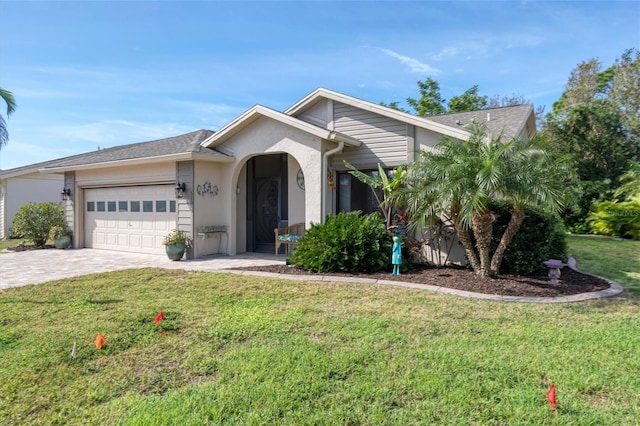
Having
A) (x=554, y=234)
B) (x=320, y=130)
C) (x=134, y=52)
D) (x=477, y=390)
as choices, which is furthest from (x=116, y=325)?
(x=134, y=52)

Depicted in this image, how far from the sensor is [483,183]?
6395 millimetres

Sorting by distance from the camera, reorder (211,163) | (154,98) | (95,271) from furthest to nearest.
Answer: (154,98), (211,163), (95,271)

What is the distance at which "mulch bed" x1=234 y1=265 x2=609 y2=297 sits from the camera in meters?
6.59

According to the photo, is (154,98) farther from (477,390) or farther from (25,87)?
(477,390)

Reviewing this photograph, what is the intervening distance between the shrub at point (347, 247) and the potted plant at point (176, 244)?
13.1 feet

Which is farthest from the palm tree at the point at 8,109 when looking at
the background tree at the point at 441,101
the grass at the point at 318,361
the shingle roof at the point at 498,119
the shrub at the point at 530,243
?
the background tree at the point at 441,101

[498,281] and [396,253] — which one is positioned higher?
[396,253]

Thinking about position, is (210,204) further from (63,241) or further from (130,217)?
(63,241)

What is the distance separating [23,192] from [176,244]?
15.8m

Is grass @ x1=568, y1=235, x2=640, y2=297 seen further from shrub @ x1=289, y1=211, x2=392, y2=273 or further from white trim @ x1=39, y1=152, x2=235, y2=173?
white trim @ x1=39, y1=152, x2=235, y2=173

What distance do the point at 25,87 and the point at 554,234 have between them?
633 inches

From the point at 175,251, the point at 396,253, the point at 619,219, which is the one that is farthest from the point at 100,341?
the point at 619,219

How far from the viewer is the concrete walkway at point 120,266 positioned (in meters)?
6.57

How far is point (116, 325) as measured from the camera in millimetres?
4949
